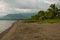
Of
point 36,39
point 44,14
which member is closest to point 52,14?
point 44,14

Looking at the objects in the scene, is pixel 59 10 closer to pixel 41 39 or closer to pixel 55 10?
pixel 55 10

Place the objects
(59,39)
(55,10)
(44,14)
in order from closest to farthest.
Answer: (59,39)
(55,10)
(44,14)

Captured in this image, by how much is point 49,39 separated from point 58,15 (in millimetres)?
43106

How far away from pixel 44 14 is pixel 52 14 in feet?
21.7

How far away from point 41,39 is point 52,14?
4244 cm

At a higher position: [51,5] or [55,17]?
[51,5]

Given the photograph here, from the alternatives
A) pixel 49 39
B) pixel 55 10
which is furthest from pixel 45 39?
pixel 55 10

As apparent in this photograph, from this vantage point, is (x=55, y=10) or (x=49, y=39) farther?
(x=55, y=10)

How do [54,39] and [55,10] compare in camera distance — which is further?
[55,10]

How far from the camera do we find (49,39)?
15234 mm

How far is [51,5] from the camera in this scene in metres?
57.6

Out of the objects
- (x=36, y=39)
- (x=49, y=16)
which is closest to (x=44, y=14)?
(x=49, y=16)

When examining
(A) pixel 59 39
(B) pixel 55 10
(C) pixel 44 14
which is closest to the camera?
(A) pixel 59 39

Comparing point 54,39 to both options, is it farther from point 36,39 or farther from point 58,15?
point 58,15
